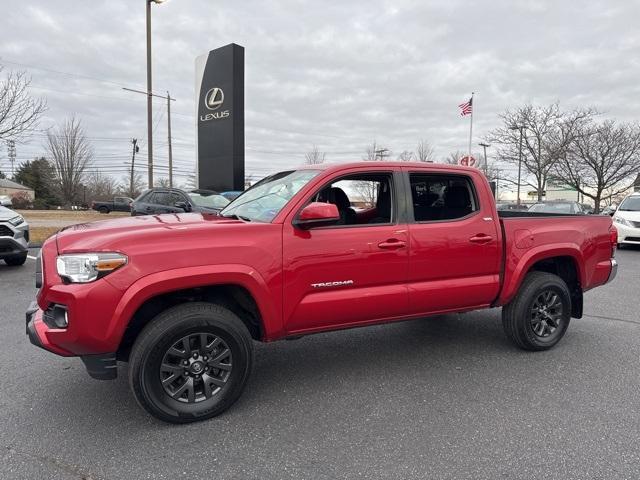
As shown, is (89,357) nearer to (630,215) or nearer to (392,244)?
(392,244)

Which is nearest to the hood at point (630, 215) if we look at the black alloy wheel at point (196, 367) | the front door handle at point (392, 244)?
the front door handle at point (392, 244)

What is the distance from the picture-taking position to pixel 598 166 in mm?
26812

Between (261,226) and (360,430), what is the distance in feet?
4.91

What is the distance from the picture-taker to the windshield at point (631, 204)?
12.8 m

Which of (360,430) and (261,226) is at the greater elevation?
(261,226)

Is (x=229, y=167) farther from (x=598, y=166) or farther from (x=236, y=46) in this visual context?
(x=598, y=166)

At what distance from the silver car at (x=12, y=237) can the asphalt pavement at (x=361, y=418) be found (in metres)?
4.18

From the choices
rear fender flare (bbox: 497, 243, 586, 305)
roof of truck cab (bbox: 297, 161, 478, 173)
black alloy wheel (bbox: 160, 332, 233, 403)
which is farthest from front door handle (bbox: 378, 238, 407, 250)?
black alloy wheel (bbox: 160, 332, 233, 403)

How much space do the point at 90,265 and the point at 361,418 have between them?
78.5 inches

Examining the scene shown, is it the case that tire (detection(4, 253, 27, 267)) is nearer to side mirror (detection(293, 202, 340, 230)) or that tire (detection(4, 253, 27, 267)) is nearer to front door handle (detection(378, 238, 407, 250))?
side mirror (detection(293, 202, 340, 230))

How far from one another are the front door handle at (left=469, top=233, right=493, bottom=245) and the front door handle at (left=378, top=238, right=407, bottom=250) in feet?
2.27

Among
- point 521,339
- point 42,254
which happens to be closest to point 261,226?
point 42,254

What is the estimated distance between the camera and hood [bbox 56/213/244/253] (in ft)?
9.10

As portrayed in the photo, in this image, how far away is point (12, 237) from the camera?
7.99 metres
